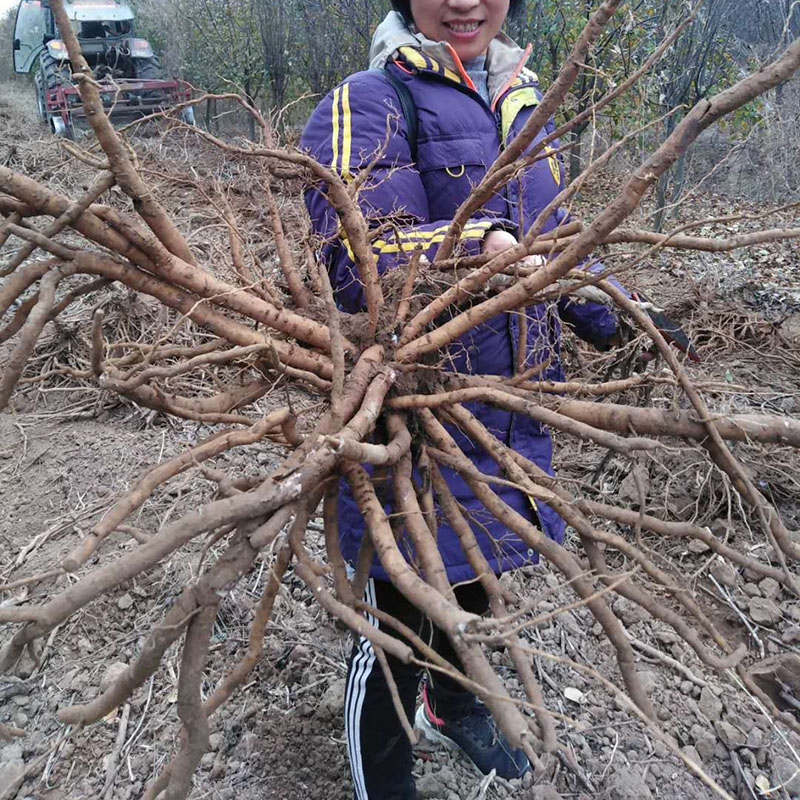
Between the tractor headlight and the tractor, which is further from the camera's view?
the tractor headlight

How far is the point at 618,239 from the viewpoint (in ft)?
3.14

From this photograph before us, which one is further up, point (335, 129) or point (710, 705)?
point (335, 129)

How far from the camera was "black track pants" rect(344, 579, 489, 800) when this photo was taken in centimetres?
125

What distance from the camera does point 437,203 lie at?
1.26 meters

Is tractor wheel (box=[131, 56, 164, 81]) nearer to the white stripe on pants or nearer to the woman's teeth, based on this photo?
the woman's teeth

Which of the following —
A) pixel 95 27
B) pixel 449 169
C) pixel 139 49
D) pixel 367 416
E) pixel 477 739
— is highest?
pixel 95 27

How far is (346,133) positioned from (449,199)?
0.76 feet

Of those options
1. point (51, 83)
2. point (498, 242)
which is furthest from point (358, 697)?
point (51, 83)

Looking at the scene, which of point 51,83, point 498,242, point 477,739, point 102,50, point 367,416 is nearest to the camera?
point 367,416

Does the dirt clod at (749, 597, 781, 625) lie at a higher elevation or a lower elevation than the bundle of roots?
lower

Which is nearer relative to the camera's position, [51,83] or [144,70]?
[51,83]

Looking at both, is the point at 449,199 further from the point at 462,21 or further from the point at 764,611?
the point at 764,611

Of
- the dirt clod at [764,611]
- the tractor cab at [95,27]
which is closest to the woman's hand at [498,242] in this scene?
the dirt clod at [764,611]

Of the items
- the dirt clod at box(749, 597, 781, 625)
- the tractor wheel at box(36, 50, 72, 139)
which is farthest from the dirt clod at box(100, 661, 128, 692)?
the tractor wheel at box(36, 50, 72, 139)
